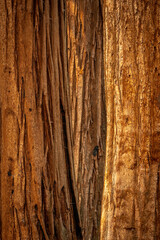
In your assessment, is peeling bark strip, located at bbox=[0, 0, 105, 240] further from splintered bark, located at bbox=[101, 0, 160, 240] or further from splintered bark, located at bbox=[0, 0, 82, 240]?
splintered bark, located at bbox=[101, 0, 160, 240]

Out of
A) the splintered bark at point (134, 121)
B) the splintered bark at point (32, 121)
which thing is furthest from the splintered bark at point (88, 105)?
the splintered bark at point (32, 121)

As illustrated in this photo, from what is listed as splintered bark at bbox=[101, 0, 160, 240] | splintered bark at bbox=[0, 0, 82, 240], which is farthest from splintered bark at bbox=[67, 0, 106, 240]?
splintered bark at bbox=[0, 0, 82, 240]

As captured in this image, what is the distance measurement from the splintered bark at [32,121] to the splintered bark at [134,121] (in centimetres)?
32

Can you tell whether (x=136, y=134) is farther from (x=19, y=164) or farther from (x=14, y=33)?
(x=14, y=33)

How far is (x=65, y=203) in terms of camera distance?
148 centimetres

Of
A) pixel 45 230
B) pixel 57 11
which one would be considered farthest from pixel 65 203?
pixel 57 11

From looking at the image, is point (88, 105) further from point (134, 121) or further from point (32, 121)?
point (32, 121)

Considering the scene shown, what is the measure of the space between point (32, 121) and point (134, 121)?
58cm

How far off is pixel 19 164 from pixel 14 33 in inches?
26.8

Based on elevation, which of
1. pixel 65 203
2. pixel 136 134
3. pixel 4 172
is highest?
pixel 136 134

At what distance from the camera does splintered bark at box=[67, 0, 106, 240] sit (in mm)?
3619

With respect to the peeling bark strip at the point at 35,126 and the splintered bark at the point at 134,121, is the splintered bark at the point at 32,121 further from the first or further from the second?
the splintered bark at the point at 134,121

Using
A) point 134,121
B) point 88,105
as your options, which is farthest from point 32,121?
point 88,105

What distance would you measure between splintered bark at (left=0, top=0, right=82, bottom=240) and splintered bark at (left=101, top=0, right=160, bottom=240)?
1.06 feet
